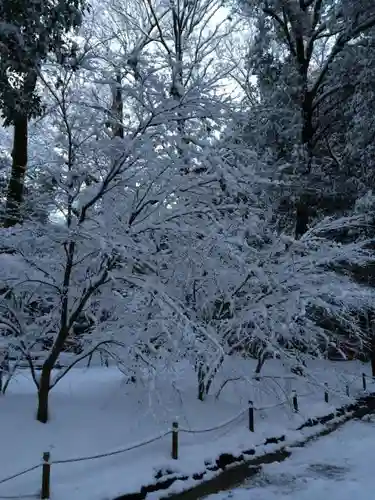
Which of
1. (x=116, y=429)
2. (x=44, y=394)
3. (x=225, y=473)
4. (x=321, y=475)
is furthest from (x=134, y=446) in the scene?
(x=321, y=475)

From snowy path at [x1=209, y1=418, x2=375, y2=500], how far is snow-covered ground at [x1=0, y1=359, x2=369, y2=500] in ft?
2.91

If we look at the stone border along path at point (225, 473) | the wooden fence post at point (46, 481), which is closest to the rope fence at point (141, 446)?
the wooden fence post at point (46, 481)

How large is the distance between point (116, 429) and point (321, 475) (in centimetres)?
346

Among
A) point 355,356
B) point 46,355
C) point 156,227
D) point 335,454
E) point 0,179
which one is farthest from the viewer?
point 355,356

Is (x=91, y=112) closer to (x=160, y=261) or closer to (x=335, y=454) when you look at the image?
(x=160, y=261)

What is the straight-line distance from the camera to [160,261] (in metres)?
8.20

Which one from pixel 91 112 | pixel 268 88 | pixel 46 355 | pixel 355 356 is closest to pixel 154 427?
pixel 46 355

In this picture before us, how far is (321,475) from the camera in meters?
8.78

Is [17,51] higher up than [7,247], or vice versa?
[17,51]

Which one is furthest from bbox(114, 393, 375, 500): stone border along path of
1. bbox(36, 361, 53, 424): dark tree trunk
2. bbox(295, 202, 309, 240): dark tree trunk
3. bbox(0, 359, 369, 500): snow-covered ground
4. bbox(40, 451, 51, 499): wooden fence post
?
bbox(295, 202, 309, 240): dark tree trunk

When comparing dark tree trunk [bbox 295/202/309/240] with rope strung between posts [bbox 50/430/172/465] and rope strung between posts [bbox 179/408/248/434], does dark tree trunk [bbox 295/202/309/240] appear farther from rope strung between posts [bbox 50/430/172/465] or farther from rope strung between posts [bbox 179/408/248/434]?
rope strung between posts [bbox 50/430/172/465]

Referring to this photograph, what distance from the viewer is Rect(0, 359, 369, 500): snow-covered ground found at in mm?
7164

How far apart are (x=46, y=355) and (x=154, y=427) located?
2.29 meters

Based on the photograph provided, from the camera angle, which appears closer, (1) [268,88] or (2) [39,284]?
(2) [39,284]
